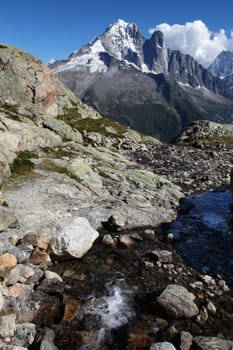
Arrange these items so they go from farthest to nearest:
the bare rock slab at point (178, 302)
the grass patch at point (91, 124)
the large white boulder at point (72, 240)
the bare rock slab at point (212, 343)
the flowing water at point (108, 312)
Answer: the grass patch at point (91, 124) < the large white boulder at point (72, 240) < the bare rock slab at point (178, 302) < the flowing water at point (108, 312) < the bare rock slab at point (212, 343)

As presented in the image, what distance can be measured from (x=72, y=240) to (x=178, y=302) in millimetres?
7320

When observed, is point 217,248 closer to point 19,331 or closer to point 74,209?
point 74,209

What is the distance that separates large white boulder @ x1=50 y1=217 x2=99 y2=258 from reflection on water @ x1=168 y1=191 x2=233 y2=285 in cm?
616

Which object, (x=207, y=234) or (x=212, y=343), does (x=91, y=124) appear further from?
(x=212, y=343)

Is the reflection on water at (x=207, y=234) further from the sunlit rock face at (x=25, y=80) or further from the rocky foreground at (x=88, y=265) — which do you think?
the sunlit rock face at (x=25, y=80)

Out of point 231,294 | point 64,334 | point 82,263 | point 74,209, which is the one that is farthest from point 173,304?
point 74,209

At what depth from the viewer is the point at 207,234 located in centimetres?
2459

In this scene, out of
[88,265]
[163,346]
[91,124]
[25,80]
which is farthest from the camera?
[91,124]

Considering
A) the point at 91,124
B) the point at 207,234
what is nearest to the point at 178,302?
the point at 207,234

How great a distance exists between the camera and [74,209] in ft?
86.1

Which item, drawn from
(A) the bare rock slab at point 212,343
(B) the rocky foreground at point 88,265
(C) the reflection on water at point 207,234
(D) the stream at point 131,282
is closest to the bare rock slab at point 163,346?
(B) the rocky foreground at point 88,265

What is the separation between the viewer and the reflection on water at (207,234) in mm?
19516

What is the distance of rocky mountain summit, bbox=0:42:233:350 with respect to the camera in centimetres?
1299

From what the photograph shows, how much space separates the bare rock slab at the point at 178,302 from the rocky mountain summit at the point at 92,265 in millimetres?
45
